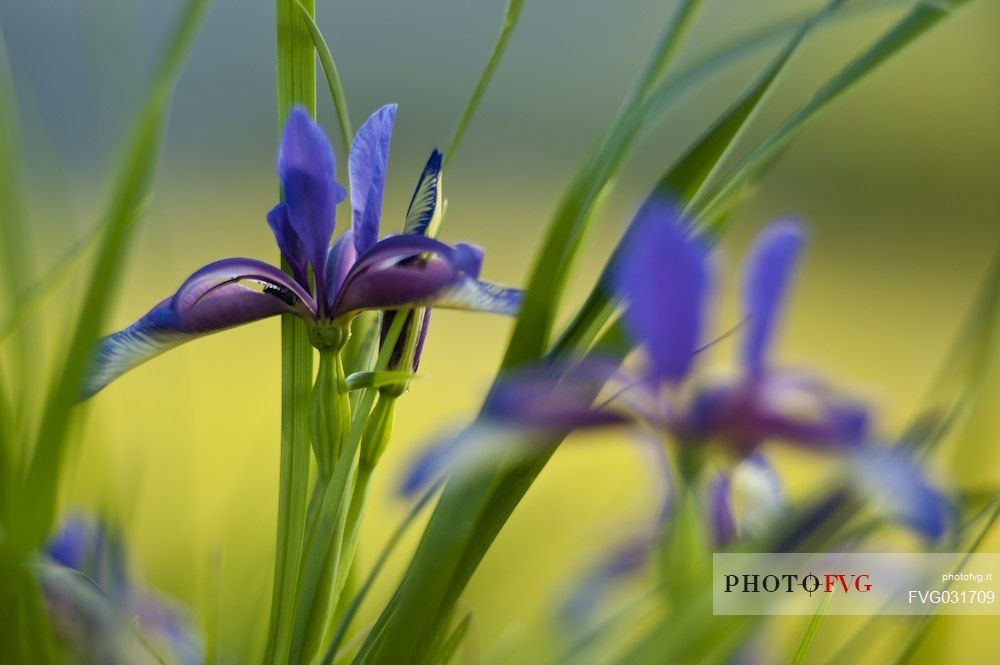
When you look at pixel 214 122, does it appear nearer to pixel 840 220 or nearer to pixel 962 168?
pixel 840 220

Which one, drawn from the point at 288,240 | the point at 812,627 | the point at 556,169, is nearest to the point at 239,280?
the point at 288,240

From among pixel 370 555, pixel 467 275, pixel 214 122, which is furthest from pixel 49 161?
pixel 214 122

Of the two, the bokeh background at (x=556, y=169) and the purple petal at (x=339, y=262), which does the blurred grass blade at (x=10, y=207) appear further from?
the bokeh background at (x=556, y=169)

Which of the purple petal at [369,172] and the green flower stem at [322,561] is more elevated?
the purple petal at [369,172]

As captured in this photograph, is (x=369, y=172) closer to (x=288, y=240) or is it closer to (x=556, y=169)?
(x=288, y=240)

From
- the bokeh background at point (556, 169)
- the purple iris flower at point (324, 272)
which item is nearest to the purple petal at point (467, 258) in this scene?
the purple iris flower at point (324, 272)

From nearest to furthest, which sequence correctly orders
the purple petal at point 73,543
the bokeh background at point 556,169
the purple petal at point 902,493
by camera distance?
the purple petal at point 902,493 → the purple petal at point 73,543 → the bokeh background at point 556,169

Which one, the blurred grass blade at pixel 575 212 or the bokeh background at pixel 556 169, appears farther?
the bokeh background at pixel 556 169
